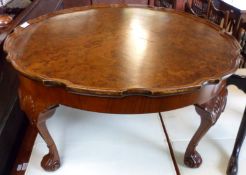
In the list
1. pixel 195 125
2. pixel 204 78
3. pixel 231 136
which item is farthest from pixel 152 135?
pixel 204 78

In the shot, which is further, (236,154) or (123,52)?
(236,154)

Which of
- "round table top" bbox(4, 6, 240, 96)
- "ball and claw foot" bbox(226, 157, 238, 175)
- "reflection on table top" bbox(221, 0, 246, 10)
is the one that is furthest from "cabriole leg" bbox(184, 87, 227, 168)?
"reflection on table top" bbox(221, 0, 246, 10)

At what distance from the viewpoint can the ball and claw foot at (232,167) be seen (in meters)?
1.27

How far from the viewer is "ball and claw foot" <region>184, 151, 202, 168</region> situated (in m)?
1.29

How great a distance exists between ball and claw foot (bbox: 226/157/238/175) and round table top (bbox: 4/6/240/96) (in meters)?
0.54

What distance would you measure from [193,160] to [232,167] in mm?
192

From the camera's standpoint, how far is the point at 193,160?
4.24 ft

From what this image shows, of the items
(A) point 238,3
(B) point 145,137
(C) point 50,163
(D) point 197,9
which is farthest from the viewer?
(A) point 238,3

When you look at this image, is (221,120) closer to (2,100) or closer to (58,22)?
(58,22)

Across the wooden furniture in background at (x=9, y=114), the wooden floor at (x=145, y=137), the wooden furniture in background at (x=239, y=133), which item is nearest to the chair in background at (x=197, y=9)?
the wooden furniture in background at (x=239, y=133)

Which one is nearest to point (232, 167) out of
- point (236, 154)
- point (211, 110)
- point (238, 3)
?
point (236, 154)

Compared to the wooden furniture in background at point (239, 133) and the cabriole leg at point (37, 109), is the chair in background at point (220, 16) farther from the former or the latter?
the cabriole leg at point (37, 109)

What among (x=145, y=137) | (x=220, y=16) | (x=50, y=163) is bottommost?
(x=145, y=137)

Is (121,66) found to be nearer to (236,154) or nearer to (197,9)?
(236,154)
